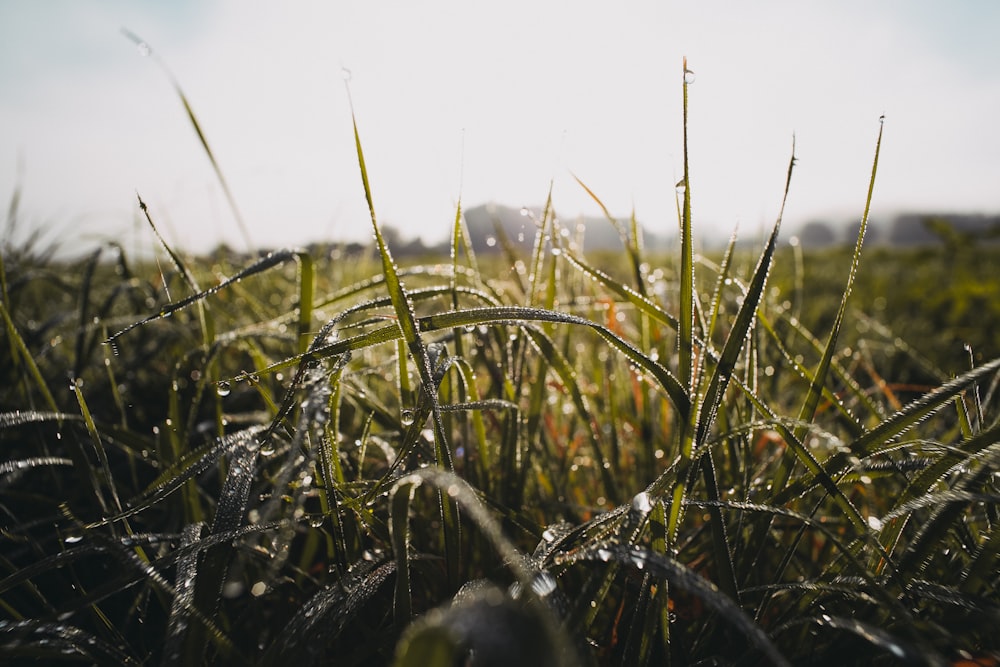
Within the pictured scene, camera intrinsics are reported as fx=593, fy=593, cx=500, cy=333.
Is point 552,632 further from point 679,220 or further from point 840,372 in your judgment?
point 840,372

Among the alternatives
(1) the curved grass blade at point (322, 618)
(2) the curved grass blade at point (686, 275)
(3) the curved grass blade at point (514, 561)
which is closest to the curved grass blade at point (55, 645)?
(1) the curved grass blade at point (322, 618)

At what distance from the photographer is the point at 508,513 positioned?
2.47 ft

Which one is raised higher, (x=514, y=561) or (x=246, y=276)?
(x=246, y=276)

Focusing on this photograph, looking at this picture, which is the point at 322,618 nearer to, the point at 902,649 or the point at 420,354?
the point at 420,354

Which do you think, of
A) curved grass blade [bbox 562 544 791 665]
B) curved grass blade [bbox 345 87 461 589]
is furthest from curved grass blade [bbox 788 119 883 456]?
curved grass blade [bbox 345 87 461 589]

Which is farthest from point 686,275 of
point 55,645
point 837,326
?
point 55,645

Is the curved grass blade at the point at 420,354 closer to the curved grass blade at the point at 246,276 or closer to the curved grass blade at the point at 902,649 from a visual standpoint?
the curved grass blade at the point at 246,276

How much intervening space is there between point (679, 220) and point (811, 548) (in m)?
0.66

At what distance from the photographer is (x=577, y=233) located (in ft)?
4.34

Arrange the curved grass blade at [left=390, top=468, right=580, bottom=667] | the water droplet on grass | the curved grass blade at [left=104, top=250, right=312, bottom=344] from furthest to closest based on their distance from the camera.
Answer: the curved grass blade at [left=104, top=250, right=312, bottom=344]
the water droplet on grass
the curved grass blade at [left=390, top=468, right=580, bottom=667]

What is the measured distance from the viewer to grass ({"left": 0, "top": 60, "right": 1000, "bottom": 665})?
1.76 feet

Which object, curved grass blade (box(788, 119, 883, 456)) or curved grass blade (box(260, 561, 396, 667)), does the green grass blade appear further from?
curved grass blade (box(260, 561, 396, 667))

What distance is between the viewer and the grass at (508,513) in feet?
1.76

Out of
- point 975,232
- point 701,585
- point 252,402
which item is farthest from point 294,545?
point 975,232
